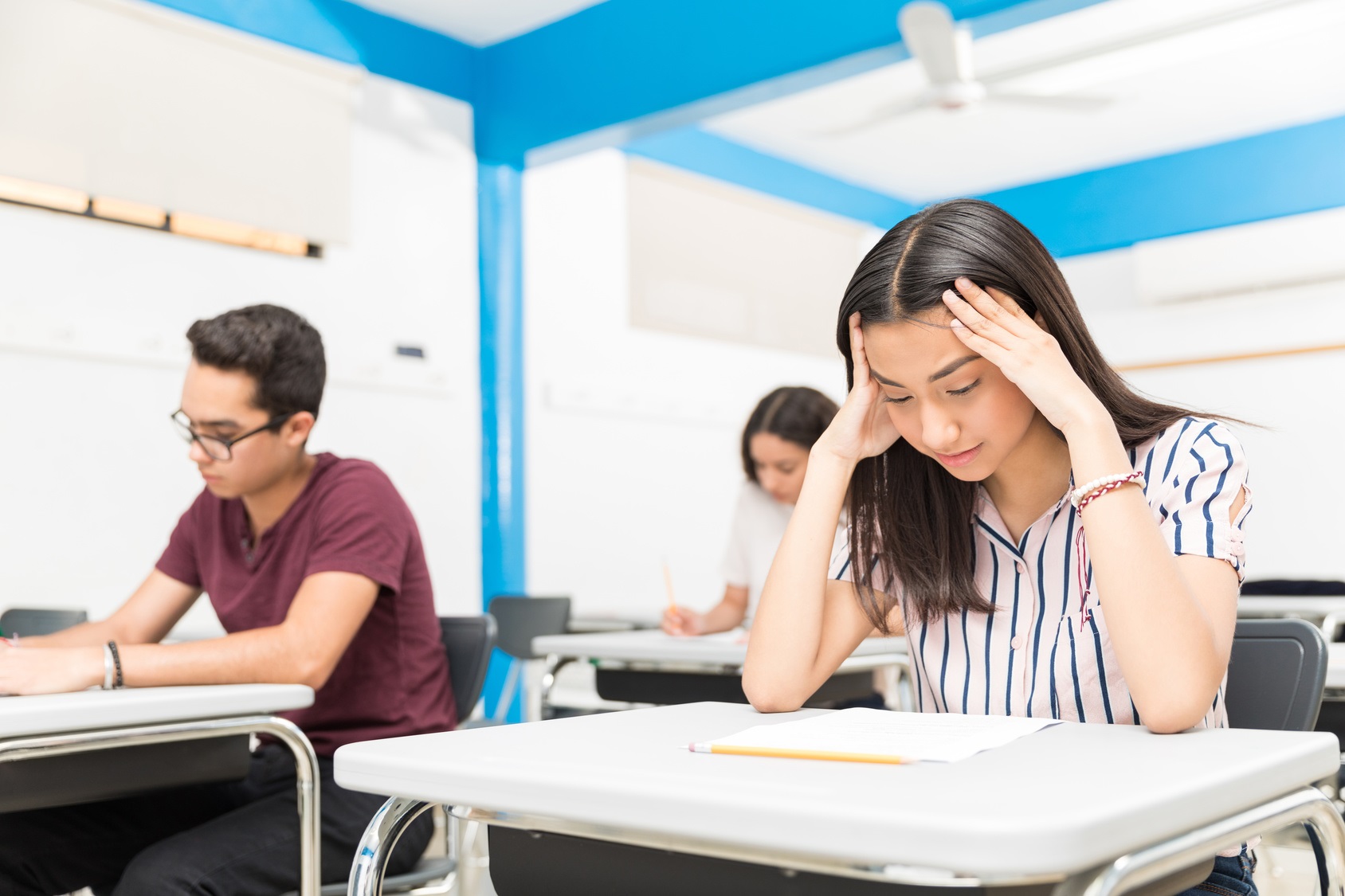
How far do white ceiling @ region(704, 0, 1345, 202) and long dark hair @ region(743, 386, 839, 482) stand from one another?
2208 millimetres

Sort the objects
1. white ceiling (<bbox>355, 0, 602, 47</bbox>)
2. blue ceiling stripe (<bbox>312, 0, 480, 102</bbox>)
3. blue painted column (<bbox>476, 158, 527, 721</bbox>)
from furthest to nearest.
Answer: blue painted column (<bbox>476, 158, 527, 721</bbox>) < white ceiling (<bbox>355, 0, 602, 47</bbox>) < blue ceiling stripe (<bbox>312, 0, 480, 102</bbox>)

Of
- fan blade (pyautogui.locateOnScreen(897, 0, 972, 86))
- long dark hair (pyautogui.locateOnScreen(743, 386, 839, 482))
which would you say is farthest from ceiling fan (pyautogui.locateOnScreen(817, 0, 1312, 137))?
long dark hair (pyautogui.locateOnScreen(743, 386, 839, 482))

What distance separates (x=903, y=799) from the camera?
71cm

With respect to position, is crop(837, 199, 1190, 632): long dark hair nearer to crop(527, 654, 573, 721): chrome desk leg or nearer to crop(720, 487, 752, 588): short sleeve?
crop(527, 654, 573, 721): chrome desk leg

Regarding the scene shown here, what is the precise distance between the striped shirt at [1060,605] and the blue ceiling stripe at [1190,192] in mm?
5836

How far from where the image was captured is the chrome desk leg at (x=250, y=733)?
136 centimetres

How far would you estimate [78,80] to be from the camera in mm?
3975

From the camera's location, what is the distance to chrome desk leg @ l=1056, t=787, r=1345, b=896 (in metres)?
0.70

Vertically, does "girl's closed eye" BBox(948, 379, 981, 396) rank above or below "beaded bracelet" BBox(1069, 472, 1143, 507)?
above

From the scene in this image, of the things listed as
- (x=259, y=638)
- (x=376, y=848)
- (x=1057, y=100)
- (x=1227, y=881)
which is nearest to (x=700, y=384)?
(x=1057, y=100)

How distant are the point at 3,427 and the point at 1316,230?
599 centimetres

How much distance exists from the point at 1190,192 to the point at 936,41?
3.32m

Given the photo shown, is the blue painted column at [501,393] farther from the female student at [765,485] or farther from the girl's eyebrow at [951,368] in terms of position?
the girl's eyebrow at [951,368]

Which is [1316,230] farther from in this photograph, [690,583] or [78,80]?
[78,80]
